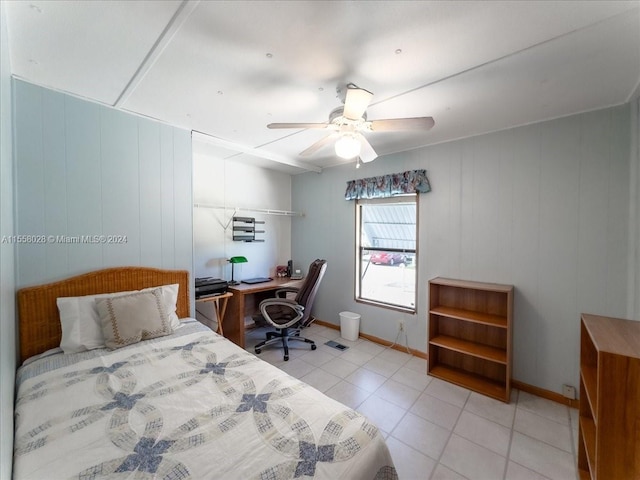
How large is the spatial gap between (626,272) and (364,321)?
8.21ft

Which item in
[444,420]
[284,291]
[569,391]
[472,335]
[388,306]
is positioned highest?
[284,291]

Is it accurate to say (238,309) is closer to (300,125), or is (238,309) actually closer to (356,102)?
(300,125)

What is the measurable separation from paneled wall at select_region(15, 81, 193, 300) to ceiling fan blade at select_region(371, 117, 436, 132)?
1963mm

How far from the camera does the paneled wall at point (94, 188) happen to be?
1.83 meters

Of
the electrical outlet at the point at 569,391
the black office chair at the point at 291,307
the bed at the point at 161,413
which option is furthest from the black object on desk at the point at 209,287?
the electrical outlet at the point at 569,391

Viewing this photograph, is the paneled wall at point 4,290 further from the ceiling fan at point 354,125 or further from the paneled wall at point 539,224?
the paneled wall at point 539,224

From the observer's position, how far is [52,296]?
1887 millimetres

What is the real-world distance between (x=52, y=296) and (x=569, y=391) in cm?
420

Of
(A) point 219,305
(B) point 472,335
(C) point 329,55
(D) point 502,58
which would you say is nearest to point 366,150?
(C) point 329,55

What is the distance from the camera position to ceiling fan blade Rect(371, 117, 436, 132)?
1.66 m

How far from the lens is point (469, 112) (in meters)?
2.17

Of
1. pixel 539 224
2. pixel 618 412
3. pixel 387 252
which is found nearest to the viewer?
pixel 618 412

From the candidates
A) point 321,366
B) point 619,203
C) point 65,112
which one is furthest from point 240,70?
point 619,203

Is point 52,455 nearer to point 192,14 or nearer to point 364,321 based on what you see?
point 192,14
